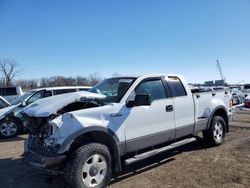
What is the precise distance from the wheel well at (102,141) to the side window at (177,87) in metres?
2.16

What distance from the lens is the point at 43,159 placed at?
441cm

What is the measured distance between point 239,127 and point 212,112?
147 inches

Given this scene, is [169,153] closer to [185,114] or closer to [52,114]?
[185,114]

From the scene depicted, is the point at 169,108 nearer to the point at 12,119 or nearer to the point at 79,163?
the point at 79,163

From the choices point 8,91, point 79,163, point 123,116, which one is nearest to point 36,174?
point 79,163

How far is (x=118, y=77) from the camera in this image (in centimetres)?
642

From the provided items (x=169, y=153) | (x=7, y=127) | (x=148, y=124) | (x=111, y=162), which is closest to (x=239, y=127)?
(x=169, y=153)

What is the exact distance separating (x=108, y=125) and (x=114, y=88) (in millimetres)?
1254

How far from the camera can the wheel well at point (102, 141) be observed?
4.81 m

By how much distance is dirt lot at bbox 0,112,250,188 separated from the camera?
510 cm

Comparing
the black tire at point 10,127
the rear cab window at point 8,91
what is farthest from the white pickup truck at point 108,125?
the rear cab window at point 8,91

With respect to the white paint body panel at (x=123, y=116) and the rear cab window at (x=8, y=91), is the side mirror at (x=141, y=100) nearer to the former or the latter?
the white paint body panel at (x=123, y=116)

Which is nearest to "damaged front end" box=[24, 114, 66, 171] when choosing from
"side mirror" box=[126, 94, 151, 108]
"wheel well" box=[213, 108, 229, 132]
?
"side mirror" box=[126, 94, 151, 108]

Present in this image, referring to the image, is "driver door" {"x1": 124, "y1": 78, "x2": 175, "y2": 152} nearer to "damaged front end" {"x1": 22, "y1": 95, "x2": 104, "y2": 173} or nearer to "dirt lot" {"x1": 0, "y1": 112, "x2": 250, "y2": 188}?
"dirt lot" {"x1": 0, "y1": 112, "x2": 250, "y2": 188}
